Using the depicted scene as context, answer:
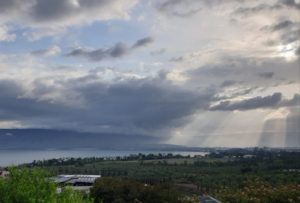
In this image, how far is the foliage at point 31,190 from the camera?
9.45m

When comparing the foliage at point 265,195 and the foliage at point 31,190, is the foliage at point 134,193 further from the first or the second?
the foliage at point 31,190

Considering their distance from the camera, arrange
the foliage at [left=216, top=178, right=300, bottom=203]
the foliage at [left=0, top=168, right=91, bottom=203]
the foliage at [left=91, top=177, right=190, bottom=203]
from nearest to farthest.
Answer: the foliage at [left=0, top=168, right=91, bottom=203] → the foliage at [left=216, top=178, right=300, bottom=203] → the foliage at [left=91, top=177, right=190, bottom=203]

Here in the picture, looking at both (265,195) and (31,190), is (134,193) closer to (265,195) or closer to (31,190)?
(265,195)

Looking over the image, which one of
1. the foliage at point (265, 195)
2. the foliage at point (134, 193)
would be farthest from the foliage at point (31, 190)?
the foliage at point (265, 195)

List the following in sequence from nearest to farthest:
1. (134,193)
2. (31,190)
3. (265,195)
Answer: (31,190) → (265,195) → (134,193)

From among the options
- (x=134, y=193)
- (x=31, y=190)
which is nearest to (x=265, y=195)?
(x=134, y=193)

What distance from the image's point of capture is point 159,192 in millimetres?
20016

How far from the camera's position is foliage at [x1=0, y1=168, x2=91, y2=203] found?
31.0 ft

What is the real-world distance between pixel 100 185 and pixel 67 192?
12.4 metres

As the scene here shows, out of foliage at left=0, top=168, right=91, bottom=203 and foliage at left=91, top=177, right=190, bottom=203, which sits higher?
foliage at left=0, top=168, right=91, bottom=203

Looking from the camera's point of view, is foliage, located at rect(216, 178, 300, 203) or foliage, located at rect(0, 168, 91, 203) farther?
foliage, located at rect(216, 178, 300, 203)

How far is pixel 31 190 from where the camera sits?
403 inches

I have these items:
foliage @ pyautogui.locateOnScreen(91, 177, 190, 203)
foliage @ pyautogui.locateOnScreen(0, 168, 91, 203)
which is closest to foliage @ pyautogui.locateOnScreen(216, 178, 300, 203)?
foliage @ pyautogui.locateOnScreen(91, 177, 190, 203)

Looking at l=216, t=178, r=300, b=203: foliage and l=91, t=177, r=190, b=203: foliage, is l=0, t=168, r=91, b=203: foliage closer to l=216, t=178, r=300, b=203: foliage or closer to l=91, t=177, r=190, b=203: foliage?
l=91, t=177, r=190, b=203: foliage
